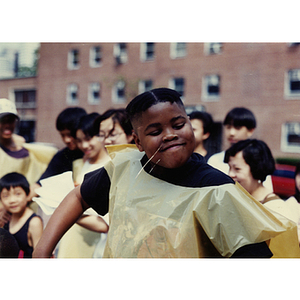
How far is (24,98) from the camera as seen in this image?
70.2 inches

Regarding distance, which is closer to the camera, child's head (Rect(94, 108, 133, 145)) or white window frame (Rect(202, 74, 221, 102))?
child's head (Rect(94, 108, 133, 145))

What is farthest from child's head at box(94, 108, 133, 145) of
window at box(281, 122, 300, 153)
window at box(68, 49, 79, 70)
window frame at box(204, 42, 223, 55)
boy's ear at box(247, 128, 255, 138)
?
window at box(281, 122, 300, 153)

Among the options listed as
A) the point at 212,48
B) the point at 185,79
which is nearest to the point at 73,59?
the point at 185,79

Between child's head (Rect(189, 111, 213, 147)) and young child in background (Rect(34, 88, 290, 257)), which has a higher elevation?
child's head (Rect(189, 111, 213, 147))

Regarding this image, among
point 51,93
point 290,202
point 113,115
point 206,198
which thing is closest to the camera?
point 206,198

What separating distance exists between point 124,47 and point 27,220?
4.05 ft

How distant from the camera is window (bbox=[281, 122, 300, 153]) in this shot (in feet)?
5.77

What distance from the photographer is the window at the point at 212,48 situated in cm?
169

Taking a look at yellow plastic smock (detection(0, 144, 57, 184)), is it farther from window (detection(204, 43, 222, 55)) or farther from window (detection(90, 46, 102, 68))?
window (detection(204, 43, 222, 55))

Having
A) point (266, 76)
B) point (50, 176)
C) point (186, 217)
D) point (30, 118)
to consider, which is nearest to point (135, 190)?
point (186, 217)

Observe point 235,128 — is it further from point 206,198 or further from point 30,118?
point 30,118

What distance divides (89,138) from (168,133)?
0.91 meters

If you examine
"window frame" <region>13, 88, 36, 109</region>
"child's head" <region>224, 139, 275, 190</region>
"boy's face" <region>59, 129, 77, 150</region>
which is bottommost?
"child's head" <region>224, 139, 275, 190</region>

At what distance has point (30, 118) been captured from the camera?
1829 millimetres
